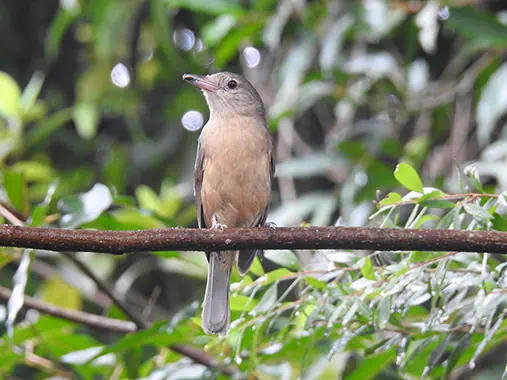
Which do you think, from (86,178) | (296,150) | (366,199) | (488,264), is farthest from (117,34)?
(488,264)

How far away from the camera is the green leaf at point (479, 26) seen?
437 centimetres

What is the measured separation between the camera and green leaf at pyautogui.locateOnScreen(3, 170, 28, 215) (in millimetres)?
3418

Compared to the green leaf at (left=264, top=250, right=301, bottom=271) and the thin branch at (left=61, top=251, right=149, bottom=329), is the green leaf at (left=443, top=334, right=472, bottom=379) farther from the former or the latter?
the thin branch at (left=61, top=251, right=149, bottom=329)

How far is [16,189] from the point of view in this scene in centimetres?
343

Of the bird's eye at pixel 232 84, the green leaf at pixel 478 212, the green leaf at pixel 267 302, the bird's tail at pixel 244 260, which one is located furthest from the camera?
the bird's eye at pixel 232 84

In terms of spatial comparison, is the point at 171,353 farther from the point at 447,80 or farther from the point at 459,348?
the point at 447,80

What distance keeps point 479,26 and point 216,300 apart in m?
2.20

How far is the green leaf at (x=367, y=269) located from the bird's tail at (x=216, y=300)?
2.42 ft

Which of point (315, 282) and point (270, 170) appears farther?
point (270, 170)

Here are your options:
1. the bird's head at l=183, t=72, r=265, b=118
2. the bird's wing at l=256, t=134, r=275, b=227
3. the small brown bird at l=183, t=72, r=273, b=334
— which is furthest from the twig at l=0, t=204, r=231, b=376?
the bird's head at l=183, t=72, r=265, b=118

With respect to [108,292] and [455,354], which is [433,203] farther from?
[108,292]

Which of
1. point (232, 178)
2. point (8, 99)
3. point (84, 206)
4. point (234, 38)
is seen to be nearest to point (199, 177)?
point (232, 178)

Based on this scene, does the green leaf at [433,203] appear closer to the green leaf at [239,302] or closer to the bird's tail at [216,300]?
the green leaf at [239,302]

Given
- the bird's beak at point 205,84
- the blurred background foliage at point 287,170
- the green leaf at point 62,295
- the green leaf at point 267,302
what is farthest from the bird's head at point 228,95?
the green leaf at point 267,302
